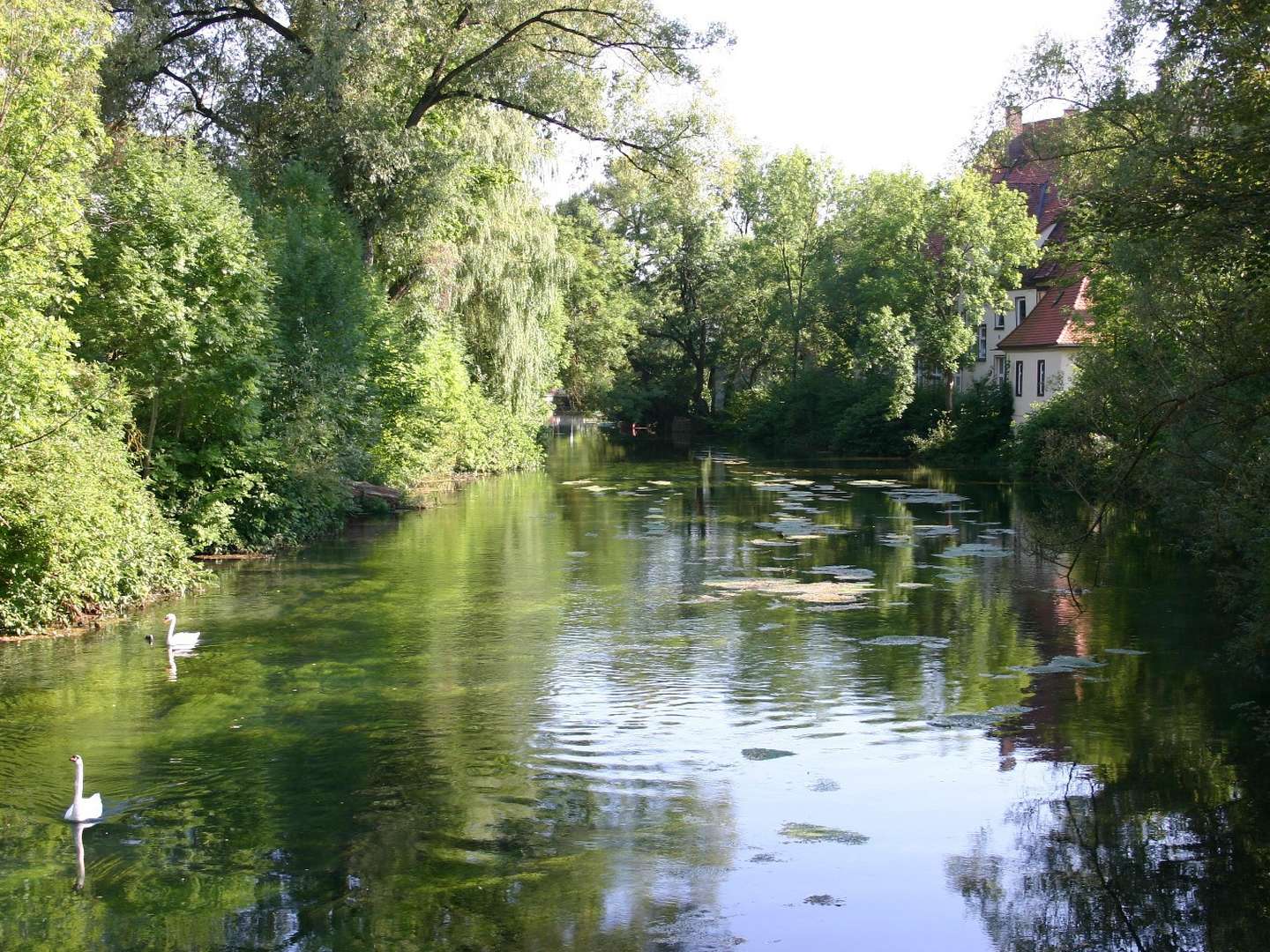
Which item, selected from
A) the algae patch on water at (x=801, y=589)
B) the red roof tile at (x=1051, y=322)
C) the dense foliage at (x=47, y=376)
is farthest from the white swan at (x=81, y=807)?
the red roof tile at (x=1051, y=322)

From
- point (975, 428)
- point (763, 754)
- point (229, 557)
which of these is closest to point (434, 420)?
point (229, 557)

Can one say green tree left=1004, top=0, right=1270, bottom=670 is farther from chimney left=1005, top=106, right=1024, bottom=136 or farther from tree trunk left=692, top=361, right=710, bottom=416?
tree trunk left=692, top=361, right=710, bottom=416

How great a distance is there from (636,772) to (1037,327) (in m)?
39.3

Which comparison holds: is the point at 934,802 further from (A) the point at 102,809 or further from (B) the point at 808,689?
(A) the point at 102,809

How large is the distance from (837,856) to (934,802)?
4.52 ft

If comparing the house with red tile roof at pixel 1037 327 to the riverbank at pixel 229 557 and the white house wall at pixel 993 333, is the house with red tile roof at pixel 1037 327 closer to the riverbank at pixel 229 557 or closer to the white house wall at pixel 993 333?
the white house wall at pixel 993 333

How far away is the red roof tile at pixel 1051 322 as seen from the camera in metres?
42.6

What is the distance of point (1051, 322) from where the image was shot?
44531 millimetres

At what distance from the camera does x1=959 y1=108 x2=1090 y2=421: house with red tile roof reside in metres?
41.9

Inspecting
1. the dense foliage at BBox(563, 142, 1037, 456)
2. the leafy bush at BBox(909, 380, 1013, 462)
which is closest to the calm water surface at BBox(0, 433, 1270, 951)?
the dense foliage at BBox(563, 142, 1037, 456)

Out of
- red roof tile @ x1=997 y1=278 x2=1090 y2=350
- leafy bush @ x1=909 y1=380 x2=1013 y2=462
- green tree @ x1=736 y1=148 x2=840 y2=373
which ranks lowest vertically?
leafy bush @ x1=909 y1=380 x2=1013 y2=462

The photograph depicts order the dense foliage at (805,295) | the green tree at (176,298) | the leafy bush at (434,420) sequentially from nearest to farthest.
Answer: the green tree at (176,298) → the leafy bush at (434,420) → the dense foliage at (805,295)

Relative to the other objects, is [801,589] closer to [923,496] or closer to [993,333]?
[923,496]

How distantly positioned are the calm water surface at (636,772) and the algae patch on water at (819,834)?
3 centimetres
